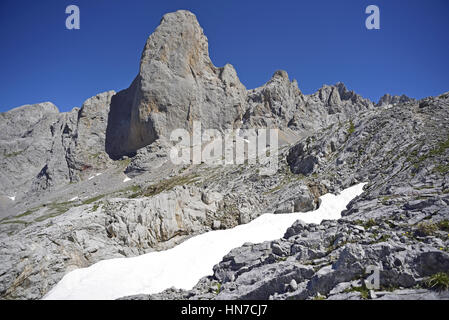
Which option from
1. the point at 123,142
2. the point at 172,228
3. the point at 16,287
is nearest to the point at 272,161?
the point at 172,228

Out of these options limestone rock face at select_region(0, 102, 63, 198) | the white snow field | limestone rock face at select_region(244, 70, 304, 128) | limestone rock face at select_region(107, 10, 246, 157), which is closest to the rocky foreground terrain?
the white snow field

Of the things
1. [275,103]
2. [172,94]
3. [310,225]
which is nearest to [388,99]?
[275,103]

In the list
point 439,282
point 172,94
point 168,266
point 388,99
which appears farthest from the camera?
point 388,99

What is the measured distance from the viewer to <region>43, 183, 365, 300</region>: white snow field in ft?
49.8

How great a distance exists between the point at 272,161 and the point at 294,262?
32542mm

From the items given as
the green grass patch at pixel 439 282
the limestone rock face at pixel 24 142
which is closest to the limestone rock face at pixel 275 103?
the limestone rock face at pixel 24 142

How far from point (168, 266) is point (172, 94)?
362 feet

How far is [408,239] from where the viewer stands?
35.4 feet

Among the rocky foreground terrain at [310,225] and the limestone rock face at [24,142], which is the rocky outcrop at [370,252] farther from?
the limestone rock face at [24,142]

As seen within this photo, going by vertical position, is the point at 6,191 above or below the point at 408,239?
above

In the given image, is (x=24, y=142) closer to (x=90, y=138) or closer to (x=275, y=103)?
(x=90, y=138)

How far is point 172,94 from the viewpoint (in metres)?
120

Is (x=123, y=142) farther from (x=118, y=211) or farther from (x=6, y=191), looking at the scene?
→ (x=118, y=211)

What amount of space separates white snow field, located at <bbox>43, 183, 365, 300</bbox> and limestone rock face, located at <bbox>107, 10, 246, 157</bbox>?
10149cm
